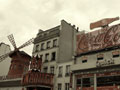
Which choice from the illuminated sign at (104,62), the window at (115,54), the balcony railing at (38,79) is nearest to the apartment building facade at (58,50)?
the balcony railing at (38,79)

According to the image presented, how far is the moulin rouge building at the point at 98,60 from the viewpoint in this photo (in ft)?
70.9

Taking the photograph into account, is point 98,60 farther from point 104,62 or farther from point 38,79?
point 38,79

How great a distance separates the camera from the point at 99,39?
26500mm

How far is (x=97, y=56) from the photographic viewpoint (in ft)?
81.4

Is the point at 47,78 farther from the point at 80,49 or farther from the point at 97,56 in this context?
the point at 97,56

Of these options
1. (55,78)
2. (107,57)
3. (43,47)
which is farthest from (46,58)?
(107,57)

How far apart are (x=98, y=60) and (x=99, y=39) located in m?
4.24

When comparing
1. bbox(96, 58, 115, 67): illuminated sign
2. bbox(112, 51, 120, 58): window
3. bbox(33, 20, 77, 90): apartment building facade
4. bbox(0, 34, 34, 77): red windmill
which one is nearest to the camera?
bbox(96, 58, 115, 67): illuminated sign

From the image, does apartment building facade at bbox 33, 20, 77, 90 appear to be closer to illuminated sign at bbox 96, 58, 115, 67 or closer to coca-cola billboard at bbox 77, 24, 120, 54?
coca-cola billboard at bbox 77, 24, 120, 54

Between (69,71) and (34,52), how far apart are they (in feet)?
37.5

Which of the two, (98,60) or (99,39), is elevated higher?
(99,39)

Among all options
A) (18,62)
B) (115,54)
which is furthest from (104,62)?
(18,62)

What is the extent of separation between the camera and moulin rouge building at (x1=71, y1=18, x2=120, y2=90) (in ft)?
70.9

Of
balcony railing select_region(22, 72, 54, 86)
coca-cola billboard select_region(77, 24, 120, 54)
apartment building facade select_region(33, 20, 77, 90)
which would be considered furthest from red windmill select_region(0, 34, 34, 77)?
coca-cola billboard select_region(77, 24, 120, 54)
